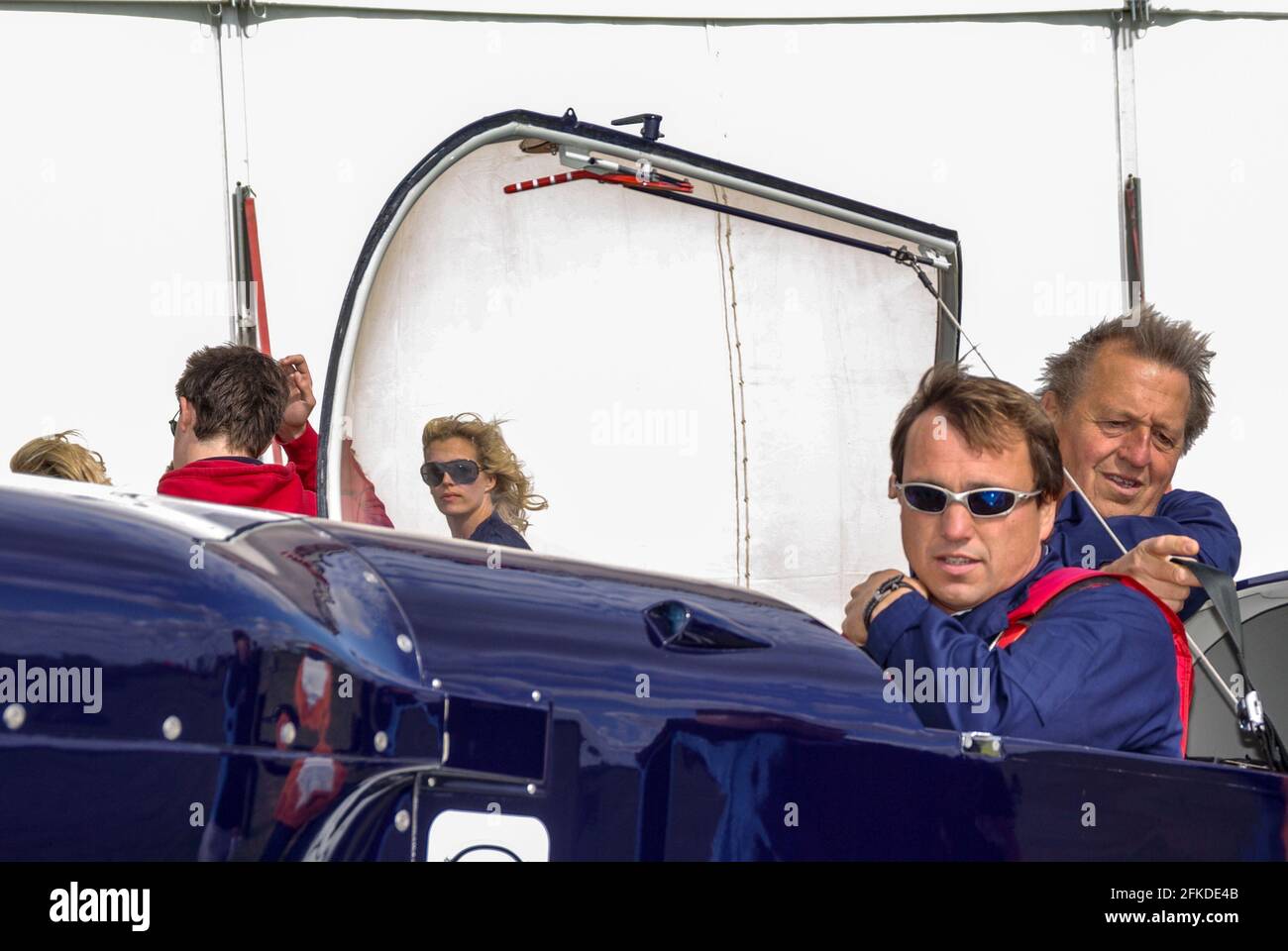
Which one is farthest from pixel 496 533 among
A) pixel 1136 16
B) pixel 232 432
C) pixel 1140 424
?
pixel 1136 16

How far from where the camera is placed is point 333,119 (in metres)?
5.28

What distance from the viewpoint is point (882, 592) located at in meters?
2.06

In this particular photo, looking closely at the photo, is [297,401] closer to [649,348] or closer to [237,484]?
[649,348]

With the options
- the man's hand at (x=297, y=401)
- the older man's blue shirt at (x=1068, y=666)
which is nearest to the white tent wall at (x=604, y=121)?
the man's hand at (x=297, y=401)

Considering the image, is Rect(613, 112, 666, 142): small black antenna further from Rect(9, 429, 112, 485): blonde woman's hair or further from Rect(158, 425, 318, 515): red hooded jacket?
Rect(9, 429, 112, 485): blonde woman's hair

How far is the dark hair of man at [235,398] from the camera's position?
3.12m

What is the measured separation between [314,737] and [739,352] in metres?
3.15

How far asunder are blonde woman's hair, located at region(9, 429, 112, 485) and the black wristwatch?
2.12 metres

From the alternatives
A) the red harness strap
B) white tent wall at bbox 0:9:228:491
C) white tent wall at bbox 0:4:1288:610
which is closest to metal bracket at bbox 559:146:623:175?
white tent wall at bbox 0:4:1288:610

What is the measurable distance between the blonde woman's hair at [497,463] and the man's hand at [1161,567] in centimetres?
189

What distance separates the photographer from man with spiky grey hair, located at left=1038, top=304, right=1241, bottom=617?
2.90 m

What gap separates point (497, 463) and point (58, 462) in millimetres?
1103

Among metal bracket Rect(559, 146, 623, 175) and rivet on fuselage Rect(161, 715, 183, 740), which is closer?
rivet on fuselage Rect(161, 715, 183, 740)

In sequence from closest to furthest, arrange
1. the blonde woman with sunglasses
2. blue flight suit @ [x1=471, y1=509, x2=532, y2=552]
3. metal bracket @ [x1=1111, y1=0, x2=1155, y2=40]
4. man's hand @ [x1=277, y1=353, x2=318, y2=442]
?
1. blue flight suit @ [x1=471, y1=509, x2=532, y2=552]
2. the blonde woman with sunglasses
3. man's hand @ [x1=277, y1=353, x2=318, y2=442]
4. metal bracket @ [x1=1111, y1=0, x2=1155, y2=40]
